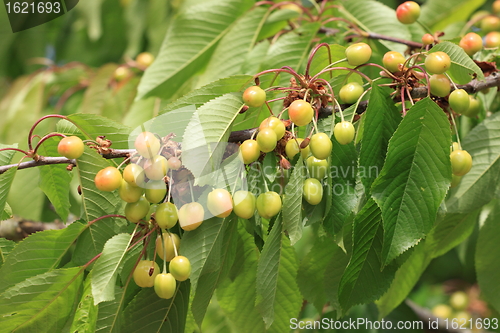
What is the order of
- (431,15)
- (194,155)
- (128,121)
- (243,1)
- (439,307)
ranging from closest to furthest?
1. (194,155)
2. (243,1)
3. (128,121)
4. (431,15)
5. (439,307)

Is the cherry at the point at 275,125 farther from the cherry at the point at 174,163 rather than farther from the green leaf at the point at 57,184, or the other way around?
the green leaf at the point at 57,184

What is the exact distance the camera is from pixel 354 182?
35.2 inches

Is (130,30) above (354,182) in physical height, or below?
below

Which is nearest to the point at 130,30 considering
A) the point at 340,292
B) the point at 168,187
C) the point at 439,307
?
the point at 168,187

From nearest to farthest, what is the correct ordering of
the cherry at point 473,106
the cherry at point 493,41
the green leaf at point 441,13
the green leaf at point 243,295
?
the green leaf at point 243,295 → the cherry at point 473,106 → the cherry at point 493,41 → the green leaf at point 441,13

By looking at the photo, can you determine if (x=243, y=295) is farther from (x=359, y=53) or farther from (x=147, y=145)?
(x=359, y=53)

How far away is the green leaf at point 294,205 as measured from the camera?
0.82 m

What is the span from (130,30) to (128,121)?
1.20 m

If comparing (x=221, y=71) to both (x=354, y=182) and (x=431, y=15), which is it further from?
(x=431, y=15)

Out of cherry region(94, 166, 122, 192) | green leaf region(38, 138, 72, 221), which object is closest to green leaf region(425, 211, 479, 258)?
cherry region(94, 166, 122, 192)

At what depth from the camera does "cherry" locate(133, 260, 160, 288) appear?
2.83 feet

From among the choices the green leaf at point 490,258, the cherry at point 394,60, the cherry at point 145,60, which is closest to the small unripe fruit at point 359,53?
the cherry at point 394,60

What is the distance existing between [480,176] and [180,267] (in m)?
0.78

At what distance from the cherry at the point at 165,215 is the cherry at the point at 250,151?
0.17 m
